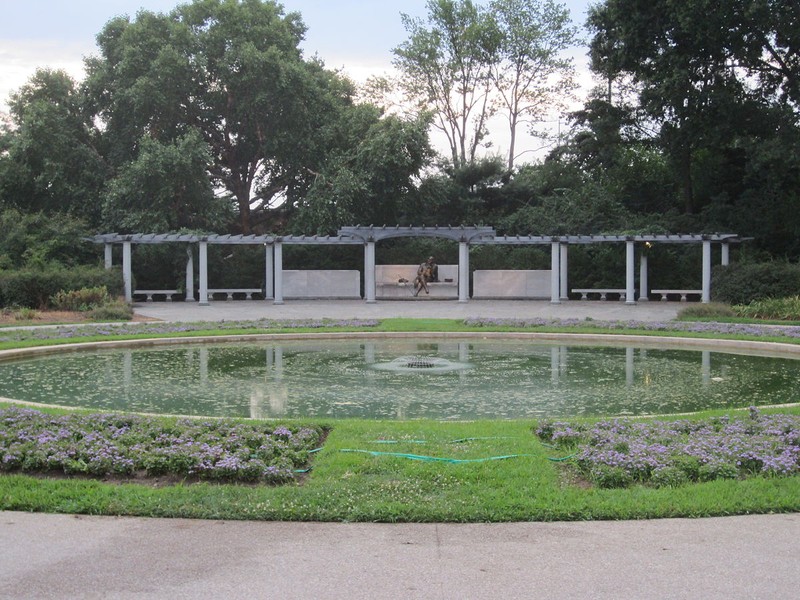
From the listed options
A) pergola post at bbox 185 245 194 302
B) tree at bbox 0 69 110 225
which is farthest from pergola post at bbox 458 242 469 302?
tree at bbox 0 69 110 225

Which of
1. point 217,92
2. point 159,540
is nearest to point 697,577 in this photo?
point 159,540

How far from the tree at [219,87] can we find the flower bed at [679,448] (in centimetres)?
2800

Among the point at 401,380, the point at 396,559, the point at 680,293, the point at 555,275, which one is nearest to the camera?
the point at 396,559

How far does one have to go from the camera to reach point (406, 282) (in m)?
33.2

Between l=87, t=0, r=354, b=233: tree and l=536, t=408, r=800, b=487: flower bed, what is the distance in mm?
28002

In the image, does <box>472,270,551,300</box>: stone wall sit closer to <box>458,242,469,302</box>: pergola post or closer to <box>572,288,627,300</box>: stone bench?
<box>572,288,627,300</box>: stone bench

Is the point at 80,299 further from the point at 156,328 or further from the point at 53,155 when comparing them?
the point at 53,155

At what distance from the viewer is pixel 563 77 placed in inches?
1783

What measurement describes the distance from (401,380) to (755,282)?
57.6 feet

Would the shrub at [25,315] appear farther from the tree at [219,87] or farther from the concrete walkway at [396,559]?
the concrete walkway at [396,559]

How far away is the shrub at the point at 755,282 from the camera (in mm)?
24781

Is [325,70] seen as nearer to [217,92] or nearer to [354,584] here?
[217,92]

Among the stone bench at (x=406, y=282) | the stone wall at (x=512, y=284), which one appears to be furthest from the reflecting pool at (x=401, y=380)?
the stone wall at (x=512, y=284)

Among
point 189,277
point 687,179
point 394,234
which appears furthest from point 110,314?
point 687,179
